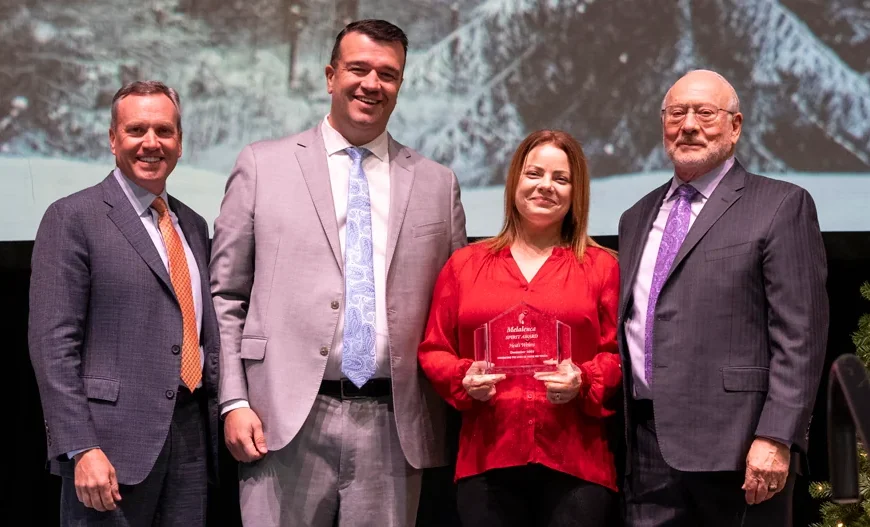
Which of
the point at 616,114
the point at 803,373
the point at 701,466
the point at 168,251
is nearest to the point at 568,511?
the point at 701,466

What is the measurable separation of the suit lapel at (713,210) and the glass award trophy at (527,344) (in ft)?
1.06

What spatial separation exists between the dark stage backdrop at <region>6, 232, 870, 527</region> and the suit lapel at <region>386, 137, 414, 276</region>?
139 centimetres

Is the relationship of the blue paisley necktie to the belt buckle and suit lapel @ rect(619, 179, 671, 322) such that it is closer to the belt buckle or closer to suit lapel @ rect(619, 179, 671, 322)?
the belt buckle

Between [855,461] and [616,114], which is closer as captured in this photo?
[855,461]

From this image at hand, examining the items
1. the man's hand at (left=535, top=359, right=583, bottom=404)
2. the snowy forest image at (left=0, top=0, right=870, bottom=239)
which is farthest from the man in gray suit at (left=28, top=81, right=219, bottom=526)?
the snowy forest image at (left=0, top=0, right=870, bottom=239)

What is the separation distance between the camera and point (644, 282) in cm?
278

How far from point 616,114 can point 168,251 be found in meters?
1.84

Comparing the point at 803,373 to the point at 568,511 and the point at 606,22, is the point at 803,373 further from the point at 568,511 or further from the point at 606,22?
the point at 606,22

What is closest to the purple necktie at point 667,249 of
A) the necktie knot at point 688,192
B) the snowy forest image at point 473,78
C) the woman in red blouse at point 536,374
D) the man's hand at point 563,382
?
the necktie knot at point 688,192

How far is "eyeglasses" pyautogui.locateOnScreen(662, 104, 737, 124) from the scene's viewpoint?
2.79m

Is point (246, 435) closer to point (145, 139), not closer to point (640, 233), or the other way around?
point (145, 139)

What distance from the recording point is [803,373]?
2506 millimetres

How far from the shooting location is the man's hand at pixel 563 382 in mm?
2613

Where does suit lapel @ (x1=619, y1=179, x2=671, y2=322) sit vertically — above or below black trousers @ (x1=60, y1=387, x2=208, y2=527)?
above
